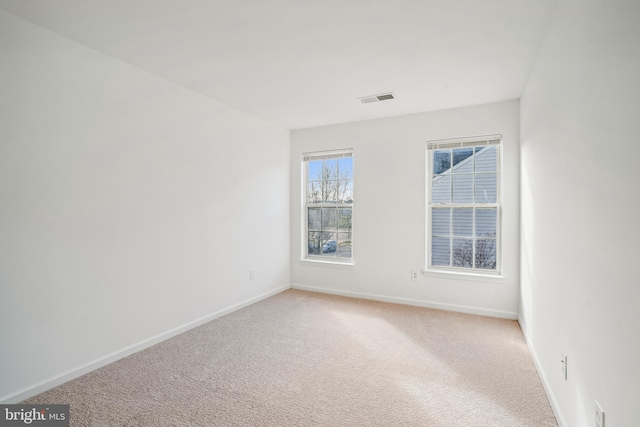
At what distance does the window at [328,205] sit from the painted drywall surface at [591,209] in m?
2.60

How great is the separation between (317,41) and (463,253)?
2.99m

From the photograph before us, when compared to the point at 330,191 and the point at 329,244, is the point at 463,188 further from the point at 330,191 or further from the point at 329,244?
the point at 329,244

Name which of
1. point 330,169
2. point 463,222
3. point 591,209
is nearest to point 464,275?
point 463,222

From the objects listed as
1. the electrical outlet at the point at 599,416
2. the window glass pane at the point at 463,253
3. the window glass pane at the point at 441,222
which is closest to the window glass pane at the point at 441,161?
the window glass pane at the point at 441,222

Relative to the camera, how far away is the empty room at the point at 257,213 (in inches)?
62.4

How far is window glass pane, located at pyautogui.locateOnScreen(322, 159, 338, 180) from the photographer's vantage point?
4832 mm

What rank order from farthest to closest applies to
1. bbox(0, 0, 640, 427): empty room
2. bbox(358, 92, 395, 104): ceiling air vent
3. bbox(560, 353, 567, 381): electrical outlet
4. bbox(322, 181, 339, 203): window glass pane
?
bbox(322, 181, 339, 203): window glass pane, bbox(358, 92, 395, 104): ceiling air vent, bbox(560, 353, 567, 381): electrical outlet, bbox(0, 0, 640, 427): empty room

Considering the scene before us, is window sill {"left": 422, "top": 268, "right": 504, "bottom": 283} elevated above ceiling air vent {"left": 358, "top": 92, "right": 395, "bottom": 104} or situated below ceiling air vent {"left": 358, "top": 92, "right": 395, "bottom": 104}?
below

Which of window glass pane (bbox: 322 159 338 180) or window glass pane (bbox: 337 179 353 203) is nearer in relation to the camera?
window glass pane (bbox: 337 179 353 203)

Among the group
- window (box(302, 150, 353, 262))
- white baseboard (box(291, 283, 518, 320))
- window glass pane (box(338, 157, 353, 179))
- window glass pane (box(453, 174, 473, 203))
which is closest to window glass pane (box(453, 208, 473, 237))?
window glass pane (box(453, 174, 473, 203))

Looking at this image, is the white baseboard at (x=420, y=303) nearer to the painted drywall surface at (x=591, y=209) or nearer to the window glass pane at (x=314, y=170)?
the painted drywall surface at (x=591, y=209)

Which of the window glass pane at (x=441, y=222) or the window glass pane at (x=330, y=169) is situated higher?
the window glass pane at (x=330, y=169)

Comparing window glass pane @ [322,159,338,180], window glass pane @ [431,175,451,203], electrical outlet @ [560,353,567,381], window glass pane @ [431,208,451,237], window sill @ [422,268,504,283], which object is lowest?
electrical outlet @ [560,353,567,381]

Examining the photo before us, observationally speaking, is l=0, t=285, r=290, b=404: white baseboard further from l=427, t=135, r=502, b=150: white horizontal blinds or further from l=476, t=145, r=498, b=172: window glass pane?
l=476, t=145, r=498, b=172: window glass pane
